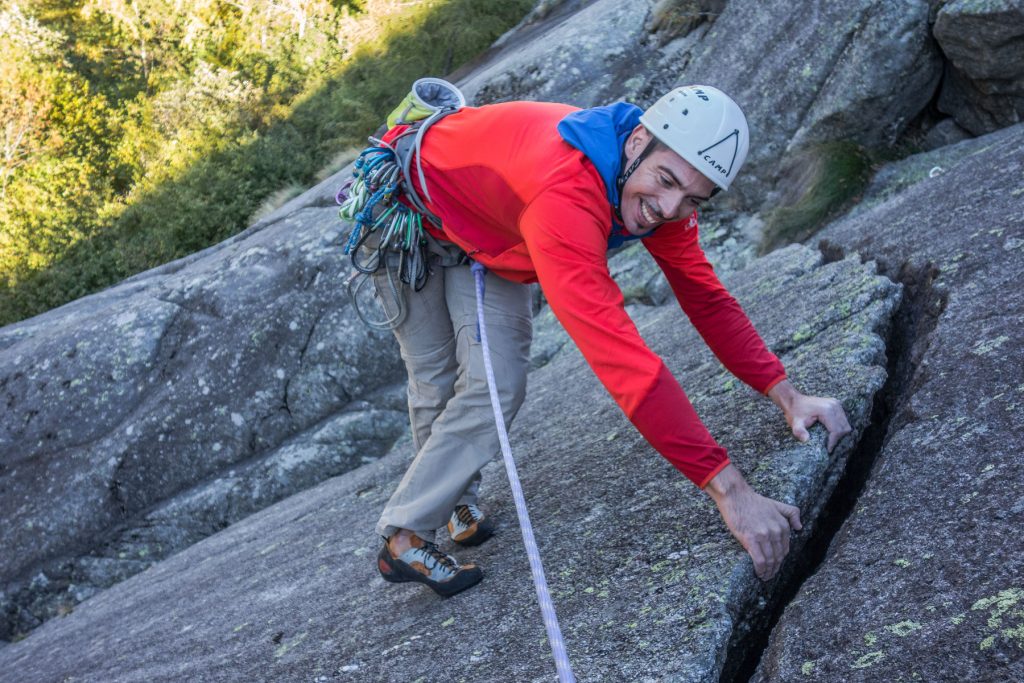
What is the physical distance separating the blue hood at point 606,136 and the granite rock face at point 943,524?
125 centimetres

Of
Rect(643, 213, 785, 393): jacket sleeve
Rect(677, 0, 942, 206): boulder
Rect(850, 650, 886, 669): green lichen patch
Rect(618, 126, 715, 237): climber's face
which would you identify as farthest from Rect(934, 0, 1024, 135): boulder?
Rect(850, 650, 886, 669): green lichen patch

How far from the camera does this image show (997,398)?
3199 mm

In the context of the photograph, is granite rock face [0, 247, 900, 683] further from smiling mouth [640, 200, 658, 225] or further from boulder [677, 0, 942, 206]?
boulder [677, 0, 942, 206]

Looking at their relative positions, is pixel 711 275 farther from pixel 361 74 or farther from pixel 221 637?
pixel 361 74

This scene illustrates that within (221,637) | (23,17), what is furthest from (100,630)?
(23,17)

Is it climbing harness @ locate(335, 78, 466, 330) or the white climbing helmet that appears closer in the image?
the white climbing helmet

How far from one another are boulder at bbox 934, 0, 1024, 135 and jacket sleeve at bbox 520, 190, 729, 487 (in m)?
5.28

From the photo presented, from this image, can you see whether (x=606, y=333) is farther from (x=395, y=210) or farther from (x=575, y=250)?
(x=395, y=210)

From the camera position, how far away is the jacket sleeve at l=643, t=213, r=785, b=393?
12.5ft

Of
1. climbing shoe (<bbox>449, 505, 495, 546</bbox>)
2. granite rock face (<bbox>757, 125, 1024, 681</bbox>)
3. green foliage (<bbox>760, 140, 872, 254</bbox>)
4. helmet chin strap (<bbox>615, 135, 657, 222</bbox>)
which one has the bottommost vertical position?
green foliage (<bbox>760, 140, 872, 254</bbox>)

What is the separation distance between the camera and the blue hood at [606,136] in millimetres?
3400

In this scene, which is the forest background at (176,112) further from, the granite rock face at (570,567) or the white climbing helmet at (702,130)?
the white climbing helmet at (702,130)

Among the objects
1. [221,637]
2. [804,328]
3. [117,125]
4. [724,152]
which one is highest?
[724,152]

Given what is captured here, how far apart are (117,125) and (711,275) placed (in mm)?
28356
